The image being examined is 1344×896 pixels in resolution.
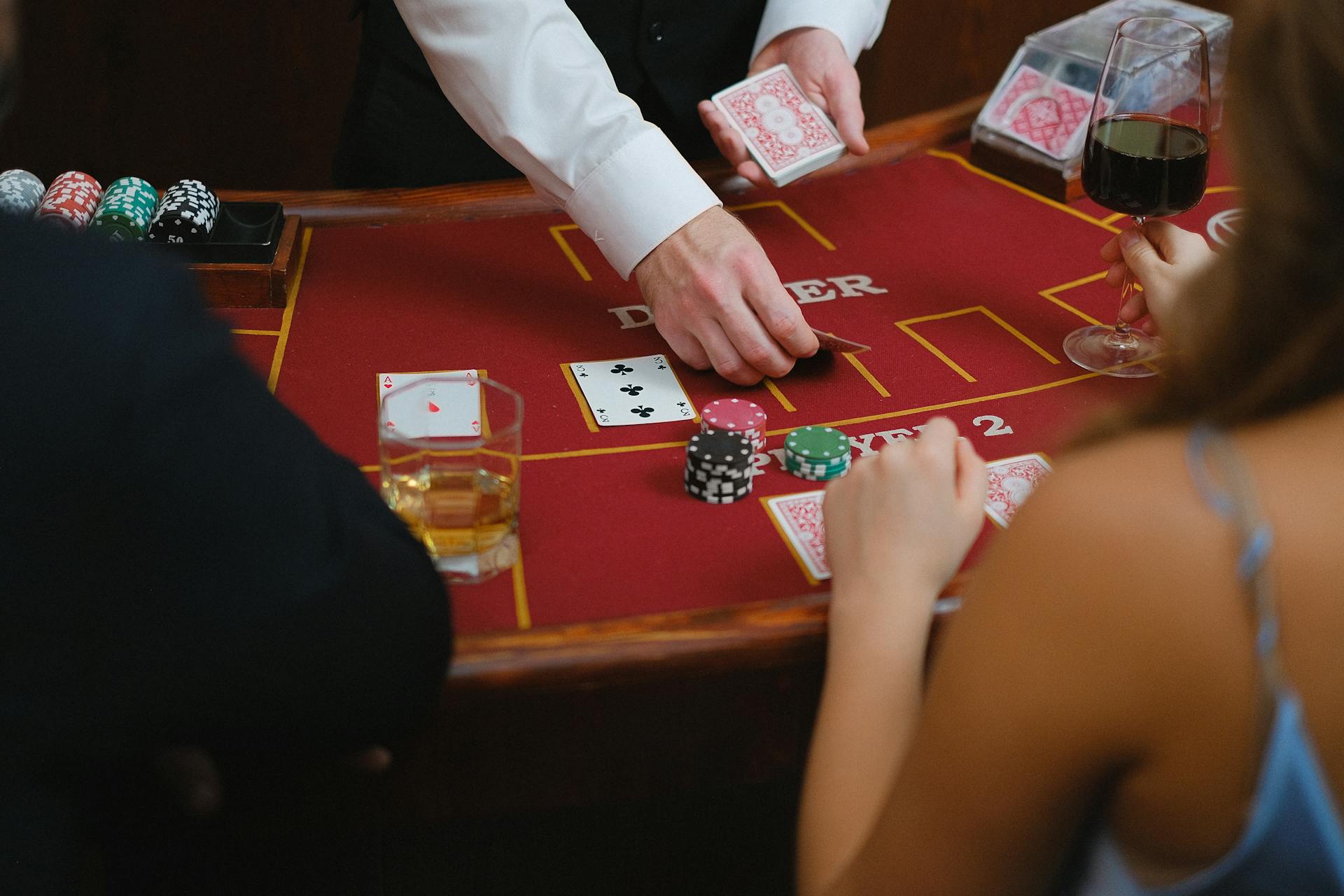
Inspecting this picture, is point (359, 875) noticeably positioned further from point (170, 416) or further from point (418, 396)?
point (170, 416)

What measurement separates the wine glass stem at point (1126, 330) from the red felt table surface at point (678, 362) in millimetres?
73

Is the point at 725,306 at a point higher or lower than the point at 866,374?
higher

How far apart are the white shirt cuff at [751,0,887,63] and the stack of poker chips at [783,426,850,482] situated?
104 centimetres

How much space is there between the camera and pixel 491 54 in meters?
1.81

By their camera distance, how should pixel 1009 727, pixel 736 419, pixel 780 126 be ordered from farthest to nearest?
pixel 780 126
pixel 736 419
pixel 1009 727


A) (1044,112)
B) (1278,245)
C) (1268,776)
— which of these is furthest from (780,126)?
(1268,776)

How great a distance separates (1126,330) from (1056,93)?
68 cm

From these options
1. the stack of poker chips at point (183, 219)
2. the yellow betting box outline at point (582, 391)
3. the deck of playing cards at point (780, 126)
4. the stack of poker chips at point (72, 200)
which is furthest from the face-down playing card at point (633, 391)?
the stack of poker chips at point (72, 200)

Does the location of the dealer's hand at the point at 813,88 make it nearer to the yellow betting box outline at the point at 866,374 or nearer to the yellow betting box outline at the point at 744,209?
the yellow betting box outline at the point at 744,209

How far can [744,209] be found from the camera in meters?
2.18

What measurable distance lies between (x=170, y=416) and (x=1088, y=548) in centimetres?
62

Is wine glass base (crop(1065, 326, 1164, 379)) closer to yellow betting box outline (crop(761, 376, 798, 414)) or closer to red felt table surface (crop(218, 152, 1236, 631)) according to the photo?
red felt table surface (crop(218, 152, 1236, 631))

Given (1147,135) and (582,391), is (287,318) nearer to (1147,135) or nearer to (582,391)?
(582,391)

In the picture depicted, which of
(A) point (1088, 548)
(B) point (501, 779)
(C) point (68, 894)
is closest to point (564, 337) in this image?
(B) point (501, 779)
